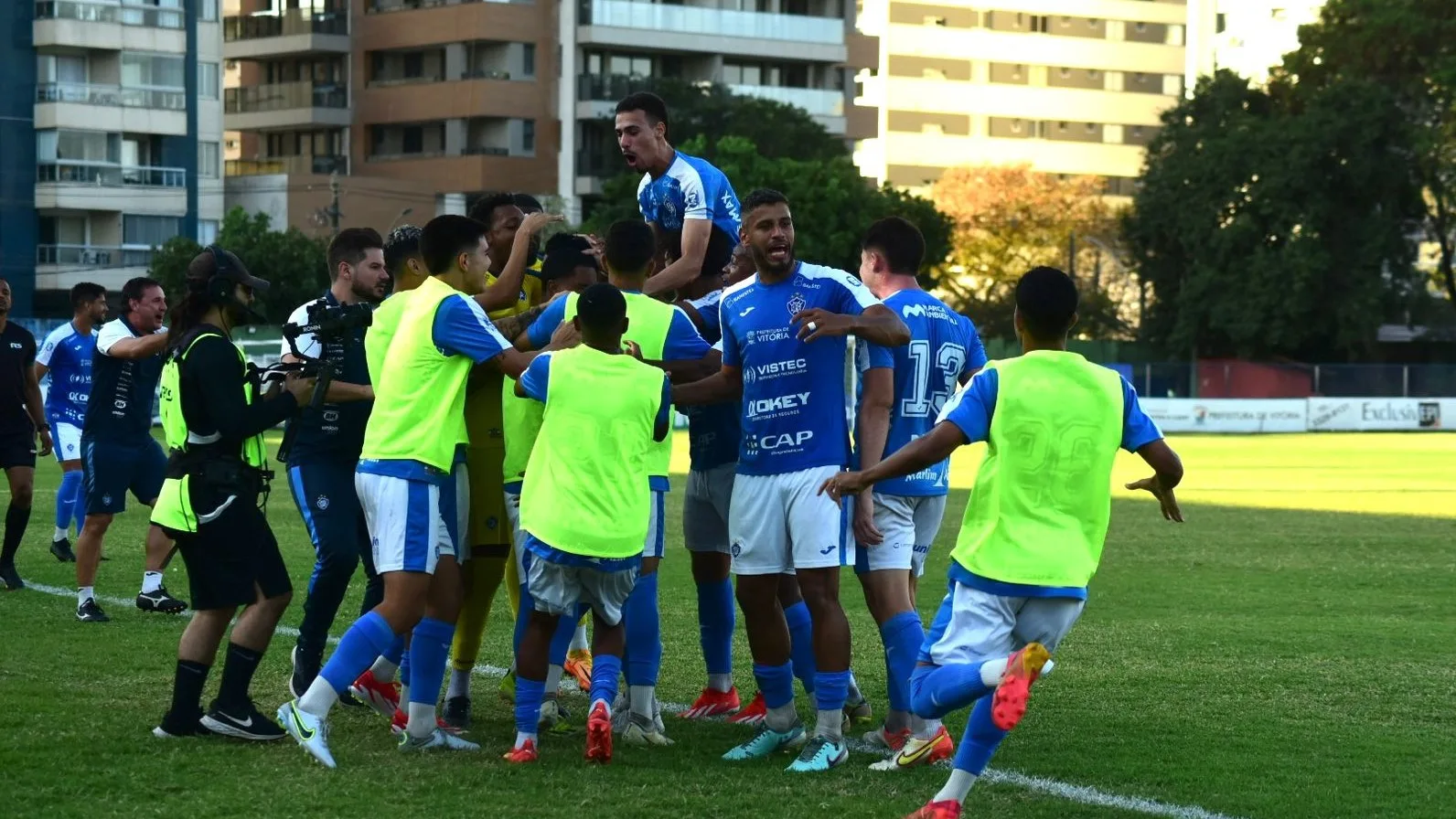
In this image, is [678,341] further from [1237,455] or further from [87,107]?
[87,107]

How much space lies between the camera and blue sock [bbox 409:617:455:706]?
26.7 ft

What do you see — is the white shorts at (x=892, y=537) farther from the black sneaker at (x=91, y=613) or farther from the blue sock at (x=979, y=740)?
the black sneaker at (x=91, y=613)

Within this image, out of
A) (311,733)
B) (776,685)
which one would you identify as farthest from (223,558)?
(776,685)

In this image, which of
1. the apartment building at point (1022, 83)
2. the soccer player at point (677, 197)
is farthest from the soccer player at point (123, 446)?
the apartment building at point (1022, 83)

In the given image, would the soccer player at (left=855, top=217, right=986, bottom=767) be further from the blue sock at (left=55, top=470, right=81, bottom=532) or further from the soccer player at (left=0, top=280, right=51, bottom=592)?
the blue sock at (left=55, top=470, right=81, bottom=532)

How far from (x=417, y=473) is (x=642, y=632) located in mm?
1272

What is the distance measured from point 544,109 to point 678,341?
224 feet

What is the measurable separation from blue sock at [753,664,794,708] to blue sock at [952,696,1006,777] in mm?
1671

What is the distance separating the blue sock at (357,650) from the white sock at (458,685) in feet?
3.42

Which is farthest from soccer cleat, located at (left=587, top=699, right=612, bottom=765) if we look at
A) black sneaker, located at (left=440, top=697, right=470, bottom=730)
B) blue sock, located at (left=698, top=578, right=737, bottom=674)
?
blue sock, located at (left=698, top=578, right=737, bottom=674)

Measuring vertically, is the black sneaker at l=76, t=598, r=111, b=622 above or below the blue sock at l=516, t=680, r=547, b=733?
below

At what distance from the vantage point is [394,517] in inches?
312

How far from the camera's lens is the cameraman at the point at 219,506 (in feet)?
27.2

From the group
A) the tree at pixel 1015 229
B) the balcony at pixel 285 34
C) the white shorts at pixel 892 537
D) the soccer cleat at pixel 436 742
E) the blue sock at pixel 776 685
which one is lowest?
the soccer cleat at pixel 436 742
